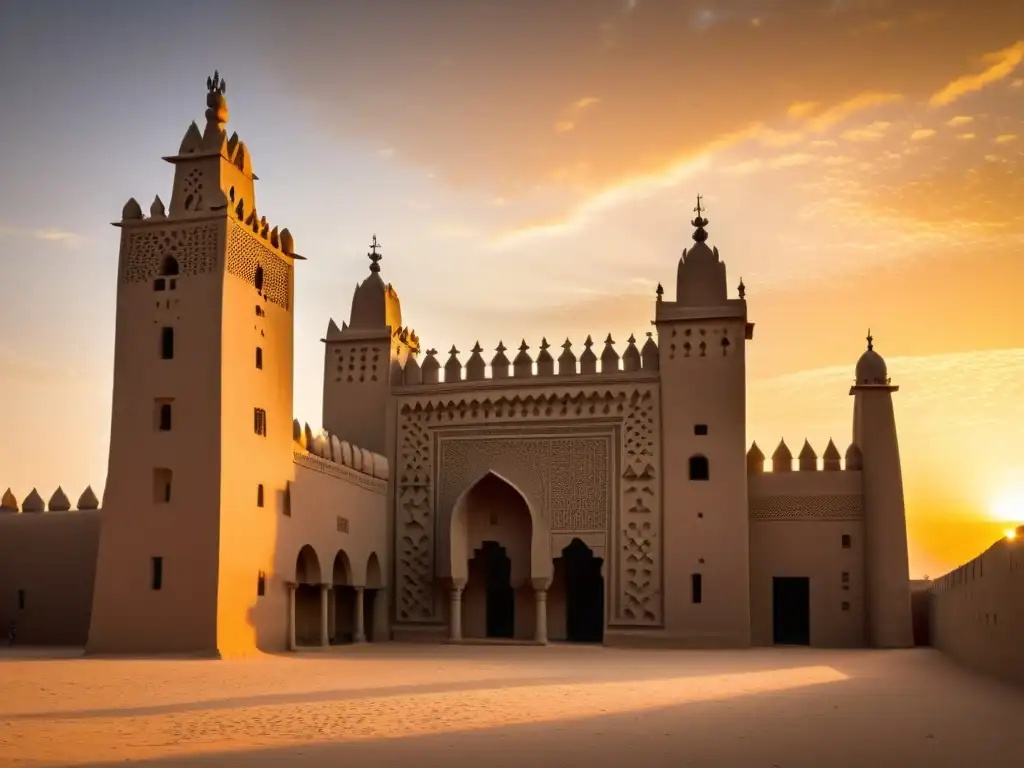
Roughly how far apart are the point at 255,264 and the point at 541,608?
8.79 m

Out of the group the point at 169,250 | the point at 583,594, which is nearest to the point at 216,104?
the point at 169,250

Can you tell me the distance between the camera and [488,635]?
2511 cm

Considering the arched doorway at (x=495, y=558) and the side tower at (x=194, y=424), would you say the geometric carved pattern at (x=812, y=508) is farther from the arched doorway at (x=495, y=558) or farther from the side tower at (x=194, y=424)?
the side tower at (x=194, y=424)

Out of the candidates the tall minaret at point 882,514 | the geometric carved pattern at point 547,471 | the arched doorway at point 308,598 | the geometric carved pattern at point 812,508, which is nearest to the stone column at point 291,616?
the arched doorway at point 308,598

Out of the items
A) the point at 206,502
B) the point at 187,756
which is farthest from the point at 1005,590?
the point at 206,502

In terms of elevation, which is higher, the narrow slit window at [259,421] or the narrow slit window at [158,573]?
the narrow slit window at [259,421]

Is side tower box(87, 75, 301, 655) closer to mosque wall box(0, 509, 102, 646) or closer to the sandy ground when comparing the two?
the sandy ground

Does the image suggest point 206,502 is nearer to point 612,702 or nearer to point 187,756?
point 612,702

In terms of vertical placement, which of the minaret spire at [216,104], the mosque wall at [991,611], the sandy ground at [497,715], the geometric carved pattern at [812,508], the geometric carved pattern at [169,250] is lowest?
the sandy ground at [497,715]

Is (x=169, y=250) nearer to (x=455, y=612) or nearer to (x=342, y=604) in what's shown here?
(x=342, y=604)

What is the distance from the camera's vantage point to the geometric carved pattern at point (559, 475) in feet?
77.7

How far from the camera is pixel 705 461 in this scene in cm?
2381

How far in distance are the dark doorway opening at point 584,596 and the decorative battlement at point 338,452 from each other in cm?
436

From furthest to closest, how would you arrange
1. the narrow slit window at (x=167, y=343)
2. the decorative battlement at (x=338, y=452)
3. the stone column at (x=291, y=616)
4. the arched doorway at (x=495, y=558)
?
the arched doorway at (x=495, y=558) → the decorative battlement at (x=338, y=452) → the stone column at (x=291, y=616) → the narrow slit window at (x=167, y=343)
